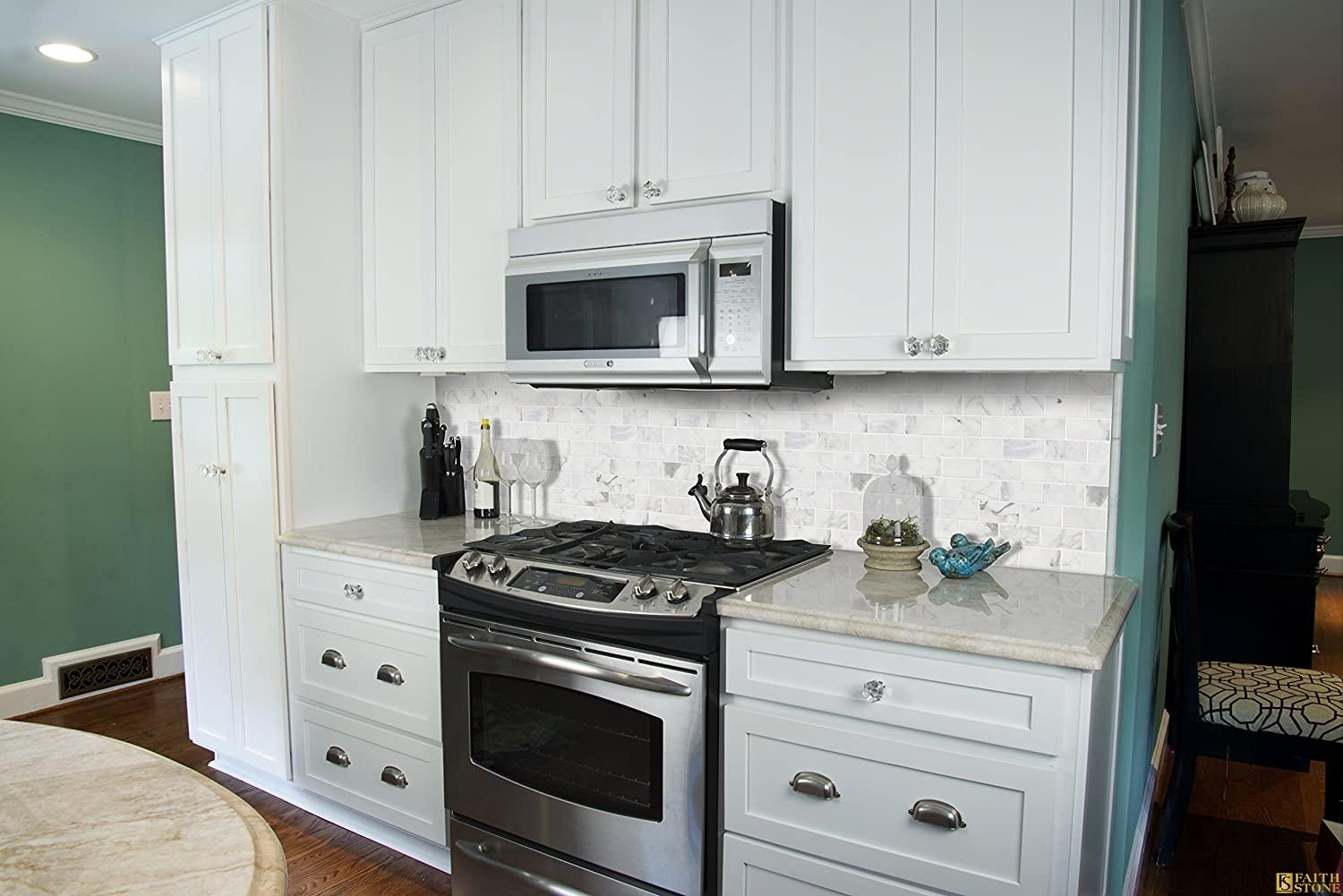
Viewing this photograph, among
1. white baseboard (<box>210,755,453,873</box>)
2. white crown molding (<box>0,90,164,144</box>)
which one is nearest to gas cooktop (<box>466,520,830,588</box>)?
white baseboard (<box>210,755,453,873</box>)

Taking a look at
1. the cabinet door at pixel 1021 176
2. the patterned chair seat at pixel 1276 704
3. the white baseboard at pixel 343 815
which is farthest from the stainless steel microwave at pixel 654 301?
the patterned chair seat at pixel 1276 704

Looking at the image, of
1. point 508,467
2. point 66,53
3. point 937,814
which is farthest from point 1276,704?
point 66,53

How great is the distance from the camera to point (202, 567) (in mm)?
3053

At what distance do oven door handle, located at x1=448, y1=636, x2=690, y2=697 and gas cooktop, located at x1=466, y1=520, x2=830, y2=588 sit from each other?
22cm

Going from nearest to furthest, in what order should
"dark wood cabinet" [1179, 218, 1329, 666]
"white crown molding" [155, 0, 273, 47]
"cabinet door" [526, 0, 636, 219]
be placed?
"cabinet door" [526, 0, 636, 219] < "white crown molding" [155, 0, 273, 47] < "dark wood cabinet" [1179, 218, 1329, 666]

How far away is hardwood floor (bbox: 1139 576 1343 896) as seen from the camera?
99.1 inches

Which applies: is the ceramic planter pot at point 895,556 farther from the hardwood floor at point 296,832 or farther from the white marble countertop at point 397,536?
the hardwood floor at point 296,832

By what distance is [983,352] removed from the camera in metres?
1.93

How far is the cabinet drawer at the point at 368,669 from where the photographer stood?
2.46 metres

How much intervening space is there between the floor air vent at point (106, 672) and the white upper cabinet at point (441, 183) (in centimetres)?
207

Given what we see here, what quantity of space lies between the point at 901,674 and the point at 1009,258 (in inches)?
34.6

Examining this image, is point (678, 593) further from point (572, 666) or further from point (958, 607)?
point (958, 607)

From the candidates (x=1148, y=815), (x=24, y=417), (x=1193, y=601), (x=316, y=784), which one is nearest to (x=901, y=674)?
(x=1193, y=601)

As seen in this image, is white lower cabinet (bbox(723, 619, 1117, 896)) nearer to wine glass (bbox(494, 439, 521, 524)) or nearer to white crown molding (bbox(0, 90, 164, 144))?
wine glass (bbox(494, 439, 521, 524))
